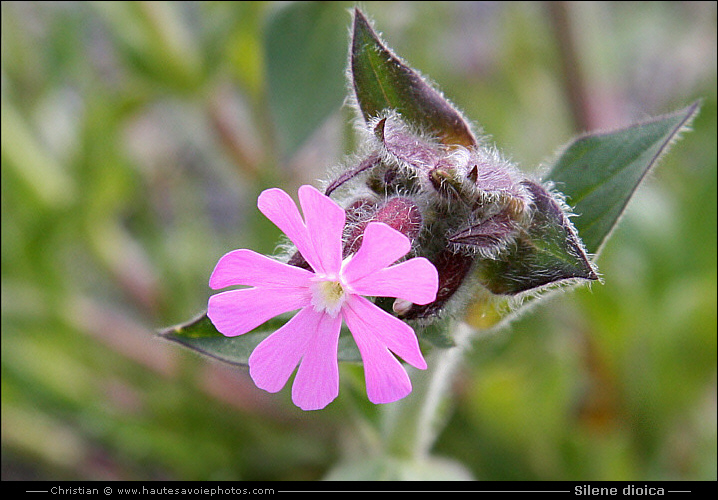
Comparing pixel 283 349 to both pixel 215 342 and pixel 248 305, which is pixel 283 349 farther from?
pixel 215 342

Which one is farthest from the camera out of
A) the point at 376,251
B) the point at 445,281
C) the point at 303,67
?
the point at 303,67

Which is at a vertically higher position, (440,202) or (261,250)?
(261,250)

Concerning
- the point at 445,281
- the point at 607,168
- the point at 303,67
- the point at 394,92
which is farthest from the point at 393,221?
the point at 303,67

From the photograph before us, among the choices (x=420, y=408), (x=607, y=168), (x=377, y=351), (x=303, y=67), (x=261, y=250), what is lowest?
(x=377, y=351)

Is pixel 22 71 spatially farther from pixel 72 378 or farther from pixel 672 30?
pixel 672 30

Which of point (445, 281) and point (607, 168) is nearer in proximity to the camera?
point (445, 281)

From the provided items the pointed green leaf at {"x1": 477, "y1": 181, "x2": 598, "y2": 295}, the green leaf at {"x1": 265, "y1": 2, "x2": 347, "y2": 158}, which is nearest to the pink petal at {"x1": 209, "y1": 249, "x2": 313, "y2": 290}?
the pointed green leaf at {"x1": 477, "y1": 181, "x2": 598, "y2": 295}

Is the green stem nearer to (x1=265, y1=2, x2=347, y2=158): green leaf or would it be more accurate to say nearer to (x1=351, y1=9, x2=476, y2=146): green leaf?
(x1=351, y1=9, x2=476, y2=146): green leaf

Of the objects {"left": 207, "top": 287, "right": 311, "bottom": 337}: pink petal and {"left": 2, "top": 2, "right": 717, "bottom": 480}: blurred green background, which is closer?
{"left": 207, "top": 287, "right": 311, "bottom": 337}: pink petal
